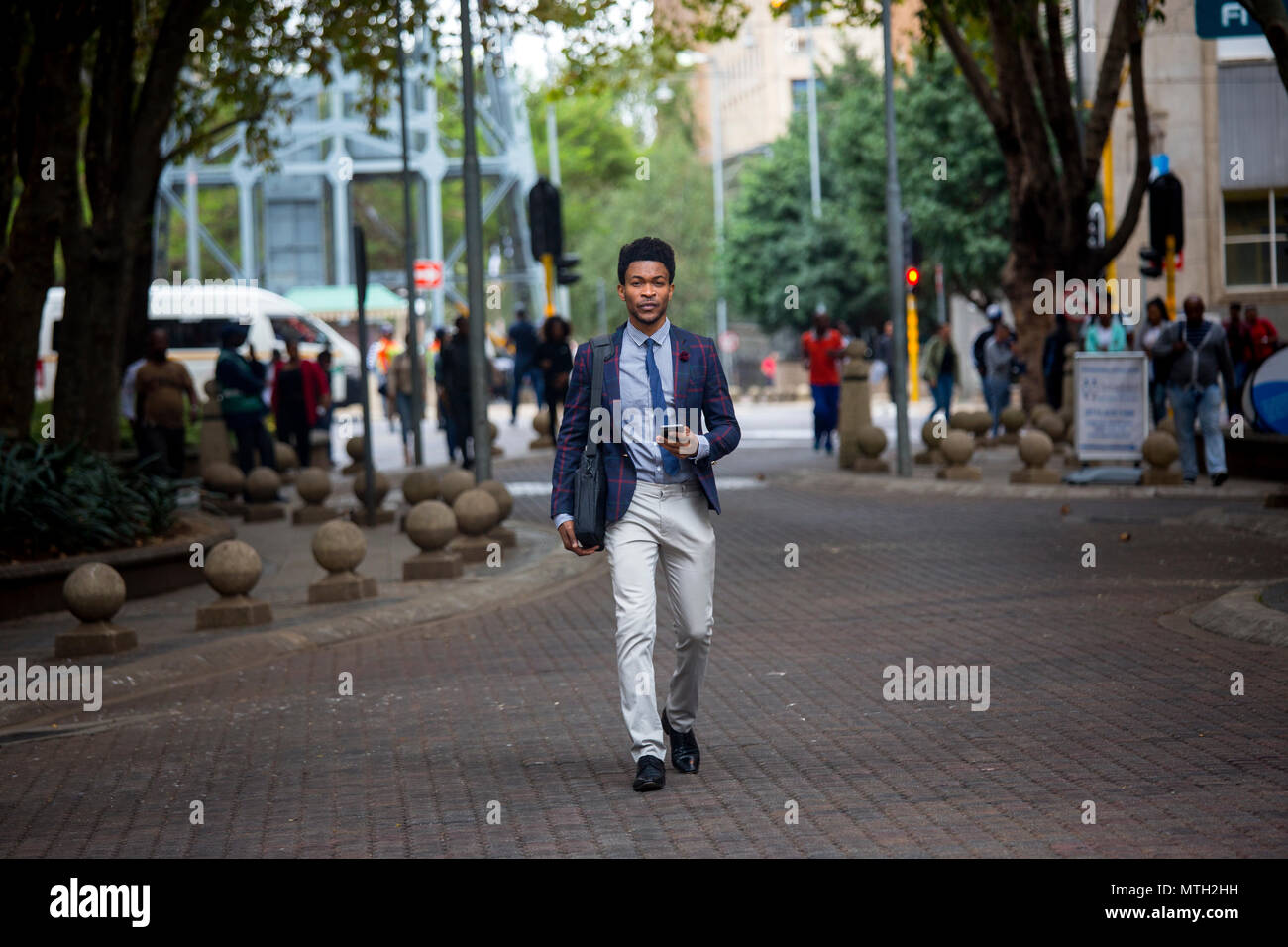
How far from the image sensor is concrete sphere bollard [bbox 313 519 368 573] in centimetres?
1270

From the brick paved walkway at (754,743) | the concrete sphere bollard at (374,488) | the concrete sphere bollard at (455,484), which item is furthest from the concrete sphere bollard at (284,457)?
the brick paved walkway at (754,743)

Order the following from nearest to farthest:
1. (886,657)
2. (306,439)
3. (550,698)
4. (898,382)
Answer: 1. (550,698)
2. (886,657)
3. (898,382)
4. (306,439)

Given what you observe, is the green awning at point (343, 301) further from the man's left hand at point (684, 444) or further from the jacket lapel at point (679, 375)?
the man's left hand at point (684, 444)

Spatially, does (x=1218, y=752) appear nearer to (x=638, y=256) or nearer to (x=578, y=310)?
(x=638, y=256)

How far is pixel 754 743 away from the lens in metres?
7.52

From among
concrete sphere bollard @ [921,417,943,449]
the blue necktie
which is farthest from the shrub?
concrete sphere bollard @ [921,417,943,449]

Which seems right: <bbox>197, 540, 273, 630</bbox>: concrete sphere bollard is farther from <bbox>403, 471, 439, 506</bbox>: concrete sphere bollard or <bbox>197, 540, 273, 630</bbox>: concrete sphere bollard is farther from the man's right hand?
the man's right hand

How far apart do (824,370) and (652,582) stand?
18.4 meters

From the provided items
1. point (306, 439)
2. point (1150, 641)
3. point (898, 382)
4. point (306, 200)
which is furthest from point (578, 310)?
point (1150, 641)

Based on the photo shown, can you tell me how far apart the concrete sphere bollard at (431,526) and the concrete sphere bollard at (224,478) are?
697cm

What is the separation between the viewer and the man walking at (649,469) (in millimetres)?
6672

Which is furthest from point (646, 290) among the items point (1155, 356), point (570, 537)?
point (1155, 356)
